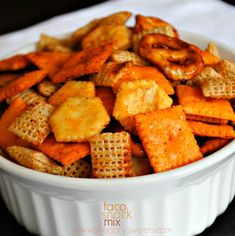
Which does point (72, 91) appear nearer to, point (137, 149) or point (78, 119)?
point (78, 119)

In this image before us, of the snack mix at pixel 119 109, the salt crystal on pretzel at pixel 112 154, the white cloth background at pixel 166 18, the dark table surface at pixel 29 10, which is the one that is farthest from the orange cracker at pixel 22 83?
the dark table surface at pixel 29 10

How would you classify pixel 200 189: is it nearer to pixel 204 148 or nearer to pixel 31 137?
pixel 204 148

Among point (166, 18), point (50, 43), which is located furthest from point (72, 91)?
point (166, 18)

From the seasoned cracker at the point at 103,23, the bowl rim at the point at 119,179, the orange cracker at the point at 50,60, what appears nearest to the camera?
the bowl rim at the point at 119,179

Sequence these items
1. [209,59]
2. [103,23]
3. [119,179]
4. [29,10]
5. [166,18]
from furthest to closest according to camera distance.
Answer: [29,10]
[166,18]
[103,23]
[209,59]
[119,179]

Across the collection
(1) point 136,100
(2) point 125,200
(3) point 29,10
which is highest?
(1) point 136,100

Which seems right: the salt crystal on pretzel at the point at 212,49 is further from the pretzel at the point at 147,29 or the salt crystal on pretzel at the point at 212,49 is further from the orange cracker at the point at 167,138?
the orange cracker at the point at 167,138

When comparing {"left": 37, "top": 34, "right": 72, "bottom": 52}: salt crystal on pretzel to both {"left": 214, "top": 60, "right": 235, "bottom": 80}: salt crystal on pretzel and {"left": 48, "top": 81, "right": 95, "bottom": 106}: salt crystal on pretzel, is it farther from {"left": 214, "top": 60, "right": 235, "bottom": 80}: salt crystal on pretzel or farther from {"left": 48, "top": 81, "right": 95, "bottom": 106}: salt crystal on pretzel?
{"left": 214, "top": 60, "right": 235, "bottom": 80}: salt crystal on pretzel
